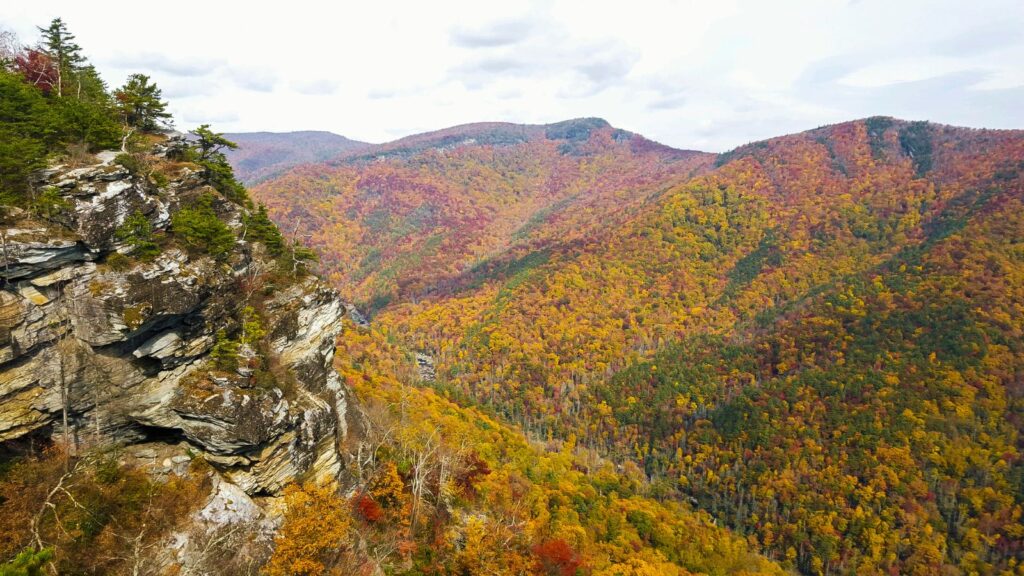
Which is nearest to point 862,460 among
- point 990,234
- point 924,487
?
point 924,487

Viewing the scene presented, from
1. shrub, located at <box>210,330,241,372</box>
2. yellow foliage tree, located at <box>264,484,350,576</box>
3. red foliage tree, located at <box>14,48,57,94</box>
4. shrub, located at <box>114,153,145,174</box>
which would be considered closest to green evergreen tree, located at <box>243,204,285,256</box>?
shrub, located at <box>114,153,145,174</box>

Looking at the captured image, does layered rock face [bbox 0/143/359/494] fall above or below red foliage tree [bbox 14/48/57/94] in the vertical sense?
below

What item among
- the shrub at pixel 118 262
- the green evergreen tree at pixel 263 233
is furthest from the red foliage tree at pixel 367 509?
the shrub at pixel 118 262

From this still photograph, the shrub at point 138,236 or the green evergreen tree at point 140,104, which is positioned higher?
the green evergreen tree at point 140,104

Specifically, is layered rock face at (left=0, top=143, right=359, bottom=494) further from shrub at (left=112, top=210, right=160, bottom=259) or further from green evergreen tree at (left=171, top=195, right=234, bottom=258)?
green evergreen tree at (left=171, top=195, right=234, bottom=258)

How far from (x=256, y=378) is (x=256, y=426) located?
315 cm

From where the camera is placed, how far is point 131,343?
974 inches

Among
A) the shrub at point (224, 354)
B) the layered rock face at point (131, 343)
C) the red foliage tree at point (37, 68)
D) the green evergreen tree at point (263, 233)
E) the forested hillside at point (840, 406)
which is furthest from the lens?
the forested hillside at point (840, 406)

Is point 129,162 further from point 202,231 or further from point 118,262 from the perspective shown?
point 118,262

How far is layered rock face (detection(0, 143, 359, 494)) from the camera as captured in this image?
2181cm

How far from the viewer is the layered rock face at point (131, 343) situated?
2181 centimetres

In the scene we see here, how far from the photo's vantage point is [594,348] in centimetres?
19400

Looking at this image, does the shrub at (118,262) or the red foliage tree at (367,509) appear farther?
the red foliage tree at (367,509)

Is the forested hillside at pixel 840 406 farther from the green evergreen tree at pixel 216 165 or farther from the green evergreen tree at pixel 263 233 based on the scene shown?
the green evergreen tree at pixel 263 233
